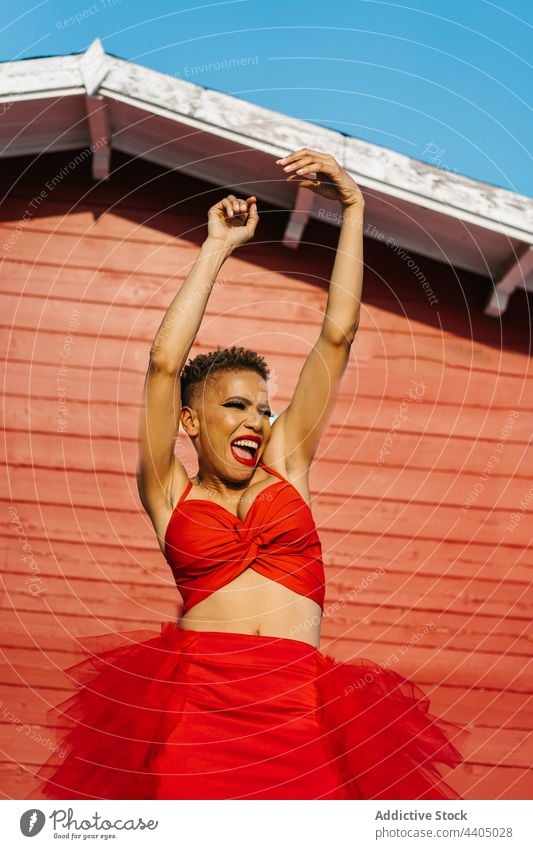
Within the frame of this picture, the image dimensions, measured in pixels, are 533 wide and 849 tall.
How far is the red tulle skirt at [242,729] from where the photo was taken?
292 cm

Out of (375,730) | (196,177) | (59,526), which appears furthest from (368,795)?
(196,177)

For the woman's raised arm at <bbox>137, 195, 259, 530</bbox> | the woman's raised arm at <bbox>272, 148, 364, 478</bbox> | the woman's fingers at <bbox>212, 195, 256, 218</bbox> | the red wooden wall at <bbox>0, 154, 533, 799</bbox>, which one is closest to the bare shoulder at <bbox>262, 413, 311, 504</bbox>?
the woman's raised arm at <bbox>272, 148, 364, 478</bbox>

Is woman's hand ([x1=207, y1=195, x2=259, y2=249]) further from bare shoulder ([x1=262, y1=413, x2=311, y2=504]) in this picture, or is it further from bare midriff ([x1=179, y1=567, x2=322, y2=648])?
bare midriff ([x1=179, y1=567, x2=322, y2=648])

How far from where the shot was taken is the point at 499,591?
5.21 meters

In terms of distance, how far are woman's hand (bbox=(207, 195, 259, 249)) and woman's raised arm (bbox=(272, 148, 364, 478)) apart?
0.19 meters

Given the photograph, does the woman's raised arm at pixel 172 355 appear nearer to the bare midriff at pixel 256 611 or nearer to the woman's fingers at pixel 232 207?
the woman's fingers at pixel 232 207

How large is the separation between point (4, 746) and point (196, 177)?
2979 mm

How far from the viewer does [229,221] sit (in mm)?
3543

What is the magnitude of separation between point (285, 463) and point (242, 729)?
965 millimetres

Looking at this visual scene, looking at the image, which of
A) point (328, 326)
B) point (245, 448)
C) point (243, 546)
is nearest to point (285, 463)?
point (245, 448)

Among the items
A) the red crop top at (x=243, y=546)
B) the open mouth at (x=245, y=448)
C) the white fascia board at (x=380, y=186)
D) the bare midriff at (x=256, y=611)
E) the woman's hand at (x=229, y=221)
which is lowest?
the bare midriff at (x=256, y=611)

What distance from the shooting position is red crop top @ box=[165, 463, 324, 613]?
3258 millimetres

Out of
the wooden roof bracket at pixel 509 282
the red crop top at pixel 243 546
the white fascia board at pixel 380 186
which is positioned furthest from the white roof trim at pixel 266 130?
the red crop top at pixel 243 546

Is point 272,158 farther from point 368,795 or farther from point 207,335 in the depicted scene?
point 368,795
